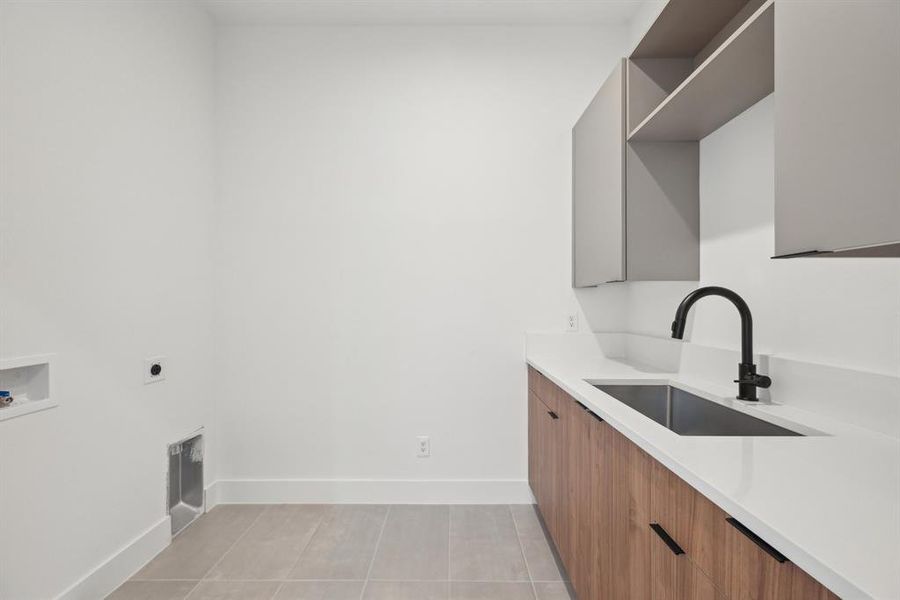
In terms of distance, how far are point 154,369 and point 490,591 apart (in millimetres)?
1837

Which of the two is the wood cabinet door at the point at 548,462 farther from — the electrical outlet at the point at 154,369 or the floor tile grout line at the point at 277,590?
the electrical outlet at the point at 154,369

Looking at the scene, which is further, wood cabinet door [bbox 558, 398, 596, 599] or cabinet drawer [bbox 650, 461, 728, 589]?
wood cabinet door [bbox 558, 398, 596, 599]

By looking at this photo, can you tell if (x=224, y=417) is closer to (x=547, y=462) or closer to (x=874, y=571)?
(x=547, y=462)

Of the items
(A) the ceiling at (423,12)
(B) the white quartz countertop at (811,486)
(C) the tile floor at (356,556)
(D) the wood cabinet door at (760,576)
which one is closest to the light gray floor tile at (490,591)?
(C) the tile floor at (356,556)

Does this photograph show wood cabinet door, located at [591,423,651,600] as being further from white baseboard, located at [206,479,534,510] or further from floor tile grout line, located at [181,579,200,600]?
floor tile grout line, located at [181,579,200,600]

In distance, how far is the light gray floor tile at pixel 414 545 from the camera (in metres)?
1.95

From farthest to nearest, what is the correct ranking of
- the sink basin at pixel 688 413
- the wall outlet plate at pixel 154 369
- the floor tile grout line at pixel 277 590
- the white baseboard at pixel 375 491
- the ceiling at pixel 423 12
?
1. the white baseboard at pixel 375 491
2. the ceiling at pixel 423 12
3. the wall outlet plate at pixel 154 369
4. the floor tile grout line at pixel 277 590
5. the sink basin at pixel 688 413

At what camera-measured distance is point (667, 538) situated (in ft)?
3.22

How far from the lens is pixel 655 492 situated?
104 centimetres

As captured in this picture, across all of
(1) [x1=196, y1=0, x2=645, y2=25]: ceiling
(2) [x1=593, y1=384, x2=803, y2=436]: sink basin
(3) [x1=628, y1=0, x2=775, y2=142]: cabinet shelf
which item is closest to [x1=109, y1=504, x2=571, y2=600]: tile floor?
(2) [x1=593, y1=384, x2=803, y2=436]: sink basin

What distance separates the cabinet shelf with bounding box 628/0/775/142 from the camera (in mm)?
1169

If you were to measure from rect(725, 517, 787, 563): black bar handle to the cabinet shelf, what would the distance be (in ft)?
3.72

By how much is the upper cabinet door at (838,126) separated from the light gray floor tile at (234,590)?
2163 millimetres

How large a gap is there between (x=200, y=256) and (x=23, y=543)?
1495 mm
